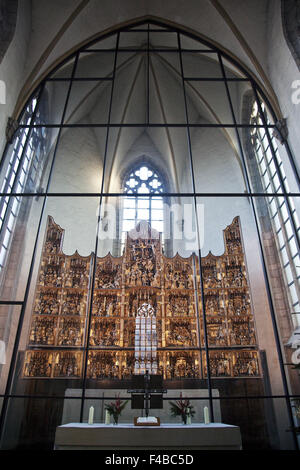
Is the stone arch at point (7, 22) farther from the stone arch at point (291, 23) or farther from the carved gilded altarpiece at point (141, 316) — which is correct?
the stone arch at point (291, 23)

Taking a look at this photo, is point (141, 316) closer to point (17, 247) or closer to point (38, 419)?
point (38, 419)

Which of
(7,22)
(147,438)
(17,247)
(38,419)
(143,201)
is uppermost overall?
(7,22)

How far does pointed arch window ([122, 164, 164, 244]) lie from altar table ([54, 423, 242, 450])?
988 centimetres

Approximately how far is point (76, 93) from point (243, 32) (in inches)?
255

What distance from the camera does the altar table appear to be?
4.87 metres

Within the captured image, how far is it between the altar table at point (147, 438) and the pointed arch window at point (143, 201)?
9.88 m

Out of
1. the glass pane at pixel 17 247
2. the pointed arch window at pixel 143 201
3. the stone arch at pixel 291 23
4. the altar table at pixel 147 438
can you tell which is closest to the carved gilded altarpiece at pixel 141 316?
the glass pane at pixel 17 247

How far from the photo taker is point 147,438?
4895 millimetres

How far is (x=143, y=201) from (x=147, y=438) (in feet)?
39.5

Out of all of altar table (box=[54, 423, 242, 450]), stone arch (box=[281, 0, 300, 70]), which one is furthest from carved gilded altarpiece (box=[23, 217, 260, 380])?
stone arch (box=[281, 0, 300, 70])

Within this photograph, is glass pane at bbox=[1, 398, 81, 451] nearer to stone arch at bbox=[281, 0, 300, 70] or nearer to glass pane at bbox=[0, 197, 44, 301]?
glass pane at bbox=[0, 197, 44, 301]

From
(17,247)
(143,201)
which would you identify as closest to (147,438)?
(17,247)

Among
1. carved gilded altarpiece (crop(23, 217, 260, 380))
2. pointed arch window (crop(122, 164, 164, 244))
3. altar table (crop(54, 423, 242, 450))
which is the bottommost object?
altar table (crop(54, 423, 242, 450))
